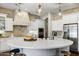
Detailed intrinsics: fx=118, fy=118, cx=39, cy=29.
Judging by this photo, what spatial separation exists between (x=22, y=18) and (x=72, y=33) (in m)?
0.93

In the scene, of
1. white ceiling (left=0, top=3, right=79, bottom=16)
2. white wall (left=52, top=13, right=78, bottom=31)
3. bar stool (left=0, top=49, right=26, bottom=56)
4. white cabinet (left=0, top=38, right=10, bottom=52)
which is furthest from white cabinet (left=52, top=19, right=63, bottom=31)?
white cabinet (left=0, top=38, right=10, bottom=52)

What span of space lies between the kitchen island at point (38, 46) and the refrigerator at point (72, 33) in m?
0.07

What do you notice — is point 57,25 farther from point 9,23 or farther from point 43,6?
point 9,23

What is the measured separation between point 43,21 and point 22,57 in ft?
2.38

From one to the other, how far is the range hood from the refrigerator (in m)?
0.68

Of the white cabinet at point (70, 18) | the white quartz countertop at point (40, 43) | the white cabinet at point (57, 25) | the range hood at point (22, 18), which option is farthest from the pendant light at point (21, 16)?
the white cabinet at point (70, 18)

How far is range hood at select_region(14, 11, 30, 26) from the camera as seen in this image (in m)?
2.07

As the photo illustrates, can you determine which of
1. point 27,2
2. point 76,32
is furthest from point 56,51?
point 27,2

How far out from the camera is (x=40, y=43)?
6.86ft

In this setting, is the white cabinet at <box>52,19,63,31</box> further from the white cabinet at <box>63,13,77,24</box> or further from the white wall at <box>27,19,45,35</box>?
the white wall at <box>27,19,45,35</box>

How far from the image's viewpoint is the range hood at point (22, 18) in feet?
6.78

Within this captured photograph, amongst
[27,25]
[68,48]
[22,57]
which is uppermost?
[27,25]

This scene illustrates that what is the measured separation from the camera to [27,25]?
2078 mm

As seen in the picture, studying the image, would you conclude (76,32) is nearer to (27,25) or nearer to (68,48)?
(68,48)
